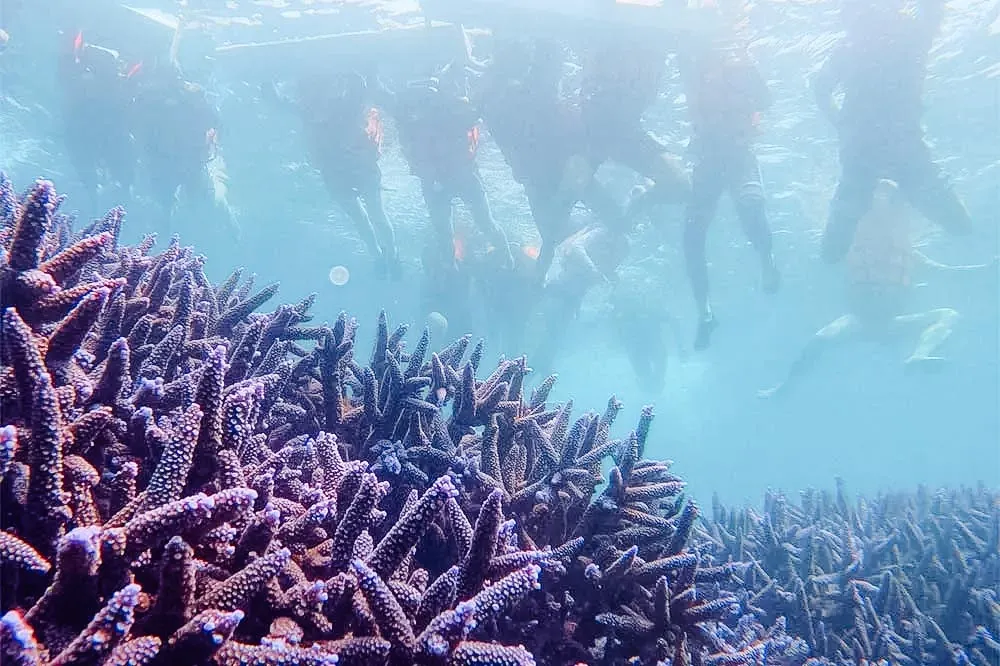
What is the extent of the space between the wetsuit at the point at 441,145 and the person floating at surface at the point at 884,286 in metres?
14.7

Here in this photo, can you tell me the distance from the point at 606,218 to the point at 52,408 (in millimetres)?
18903

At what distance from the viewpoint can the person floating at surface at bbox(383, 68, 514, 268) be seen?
15828 mm

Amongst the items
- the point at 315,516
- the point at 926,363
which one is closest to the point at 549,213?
the point at 315,516

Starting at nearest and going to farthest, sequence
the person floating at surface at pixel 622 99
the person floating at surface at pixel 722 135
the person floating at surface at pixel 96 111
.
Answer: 1. the person floating at surface at pixel 622 99
2. the person floating at surface at pixel 722 135
3. the person floating at surface at pixel 96 111

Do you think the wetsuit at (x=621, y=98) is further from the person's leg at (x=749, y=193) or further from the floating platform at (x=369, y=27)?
the person's leg at (x=749, y=193)

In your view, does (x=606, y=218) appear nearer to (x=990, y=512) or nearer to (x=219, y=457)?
(x=990, y=512)

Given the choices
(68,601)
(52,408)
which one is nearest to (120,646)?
(68,601)

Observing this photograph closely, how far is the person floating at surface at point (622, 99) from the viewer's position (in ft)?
Answer: 45.9

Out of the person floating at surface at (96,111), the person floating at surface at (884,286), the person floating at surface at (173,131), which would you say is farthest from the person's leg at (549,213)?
the person floating at surface at (96,111)

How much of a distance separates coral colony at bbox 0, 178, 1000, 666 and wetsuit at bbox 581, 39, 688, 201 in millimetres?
11945

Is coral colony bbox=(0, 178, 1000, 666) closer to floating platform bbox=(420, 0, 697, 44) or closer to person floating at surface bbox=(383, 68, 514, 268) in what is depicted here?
floating platform bbox=(420, 0, 697, 44)

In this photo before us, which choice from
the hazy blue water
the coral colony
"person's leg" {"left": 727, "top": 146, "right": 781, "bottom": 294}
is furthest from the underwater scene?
the hazy blue water

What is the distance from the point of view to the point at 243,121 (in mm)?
22047

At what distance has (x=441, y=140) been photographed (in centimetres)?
1662
